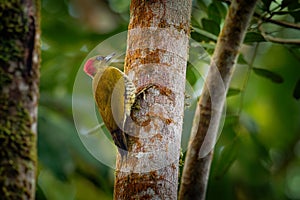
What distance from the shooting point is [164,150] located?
1.72 metres

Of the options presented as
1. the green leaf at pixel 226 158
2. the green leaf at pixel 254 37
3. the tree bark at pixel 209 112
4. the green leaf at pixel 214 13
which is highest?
the green leaf at pixel 214 13

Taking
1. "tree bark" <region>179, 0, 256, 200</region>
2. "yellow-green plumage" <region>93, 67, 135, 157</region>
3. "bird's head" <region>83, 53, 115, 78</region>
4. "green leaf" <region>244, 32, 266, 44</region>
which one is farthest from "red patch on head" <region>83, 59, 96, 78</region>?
"green leaf" <region>244, 32, 266, 44</region>

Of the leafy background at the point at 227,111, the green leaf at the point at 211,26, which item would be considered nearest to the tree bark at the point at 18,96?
the leafy background at the point at 227,111

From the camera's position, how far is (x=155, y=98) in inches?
71.1

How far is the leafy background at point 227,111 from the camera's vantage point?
2.42 metres

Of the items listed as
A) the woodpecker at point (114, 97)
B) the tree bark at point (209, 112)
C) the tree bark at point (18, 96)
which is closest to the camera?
the tree bark at point (18, 96)

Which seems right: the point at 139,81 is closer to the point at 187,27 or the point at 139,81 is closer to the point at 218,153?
the point at 187,27

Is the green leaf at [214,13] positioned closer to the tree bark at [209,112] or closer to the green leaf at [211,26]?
the green leaf at [211,26]

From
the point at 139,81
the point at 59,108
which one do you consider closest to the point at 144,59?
the point at 139,81

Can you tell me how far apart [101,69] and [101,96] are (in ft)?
0.86

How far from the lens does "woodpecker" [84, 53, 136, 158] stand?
190 centimetres

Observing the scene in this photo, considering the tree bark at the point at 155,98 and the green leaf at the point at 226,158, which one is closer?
the tree bark at the point at 155,98

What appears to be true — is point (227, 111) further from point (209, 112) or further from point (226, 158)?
point (209, 112)

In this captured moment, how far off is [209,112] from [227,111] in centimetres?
71
